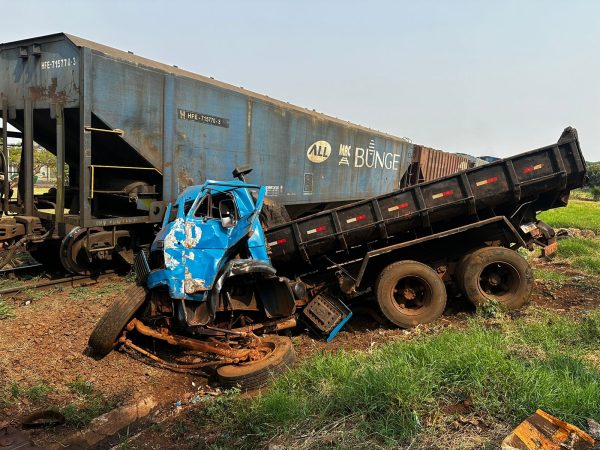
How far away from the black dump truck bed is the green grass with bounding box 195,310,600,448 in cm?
210

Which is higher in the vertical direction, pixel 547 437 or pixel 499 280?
pixel 499 280

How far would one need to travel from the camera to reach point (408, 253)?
6461mm

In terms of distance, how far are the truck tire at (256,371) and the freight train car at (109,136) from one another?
13.3 ft

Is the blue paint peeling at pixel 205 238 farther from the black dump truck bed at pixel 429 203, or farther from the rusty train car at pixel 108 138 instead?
the rusty train car at pixel 108 138

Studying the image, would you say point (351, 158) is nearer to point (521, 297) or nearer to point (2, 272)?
point (521, 297)

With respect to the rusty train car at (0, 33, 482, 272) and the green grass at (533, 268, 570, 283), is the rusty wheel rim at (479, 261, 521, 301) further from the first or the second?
the rusty train car at (0, 33, 482, 272)

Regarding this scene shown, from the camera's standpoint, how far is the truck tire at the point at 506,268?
6090 millimetres

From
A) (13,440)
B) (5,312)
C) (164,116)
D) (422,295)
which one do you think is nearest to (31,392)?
(13,440)

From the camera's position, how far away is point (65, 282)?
25.4 feet

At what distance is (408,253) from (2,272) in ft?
22.8

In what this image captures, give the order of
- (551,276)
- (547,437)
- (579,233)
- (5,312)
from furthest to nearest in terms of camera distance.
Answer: (579,233)
(551,276)
(5,312)
(547,437)

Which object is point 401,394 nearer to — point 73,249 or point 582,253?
point 73,249

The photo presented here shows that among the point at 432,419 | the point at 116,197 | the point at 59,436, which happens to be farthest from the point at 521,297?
the point at 116,197

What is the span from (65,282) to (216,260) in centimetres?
437
